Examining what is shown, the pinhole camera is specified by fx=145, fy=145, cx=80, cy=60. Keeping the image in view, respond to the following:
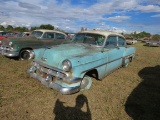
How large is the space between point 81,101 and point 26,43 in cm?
509

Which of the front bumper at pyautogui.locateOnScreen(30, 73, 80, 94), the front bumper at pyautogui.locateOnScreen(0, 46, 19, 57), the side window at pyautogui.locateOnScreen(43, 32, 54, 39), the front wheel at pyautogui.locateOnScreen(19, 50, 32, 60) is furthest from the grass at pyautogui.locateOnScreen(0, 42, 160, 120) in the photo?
the side window at pyautogui.locateOnScreen(43, 32, 54, 39)

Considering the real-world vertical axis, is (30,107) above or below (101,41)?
below

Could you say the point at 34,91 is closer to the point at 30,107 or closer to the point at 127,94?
the point at 30,107

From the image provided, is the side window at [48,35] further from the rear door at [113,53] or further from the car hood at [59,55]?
the rear door at [113,53]

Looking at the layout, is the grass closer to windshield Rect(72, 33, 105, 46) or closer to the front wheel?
windshield Rect(72, 33, 105, 46)

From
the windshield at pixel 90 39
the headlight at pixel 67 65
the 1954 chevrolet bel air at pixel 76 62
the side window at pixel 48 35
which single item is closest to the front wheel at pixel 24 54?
the side window at pixel 48 35

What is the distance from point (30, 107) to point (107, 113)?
188 centimetres

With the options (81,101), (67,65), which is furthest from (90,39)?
(81,101)

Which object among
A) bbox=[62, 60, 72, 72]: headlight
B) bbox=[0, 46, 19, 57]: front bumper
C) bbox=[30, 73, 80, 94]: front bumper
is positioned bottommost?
bbox=[30, 73, 80, 94]: front bumper

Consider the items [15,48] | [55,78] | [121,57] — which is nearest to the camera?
[55,78]

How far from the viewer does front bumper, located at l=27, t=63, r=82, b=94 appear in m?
3.57

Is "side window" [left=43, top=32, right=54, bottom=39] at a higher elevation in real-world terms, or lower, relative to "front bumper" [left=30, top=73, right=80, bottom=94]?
higher

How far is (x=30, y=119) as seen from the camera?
123 inches

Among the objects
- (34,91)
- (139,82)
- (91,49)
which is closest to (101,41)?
(91,49)
